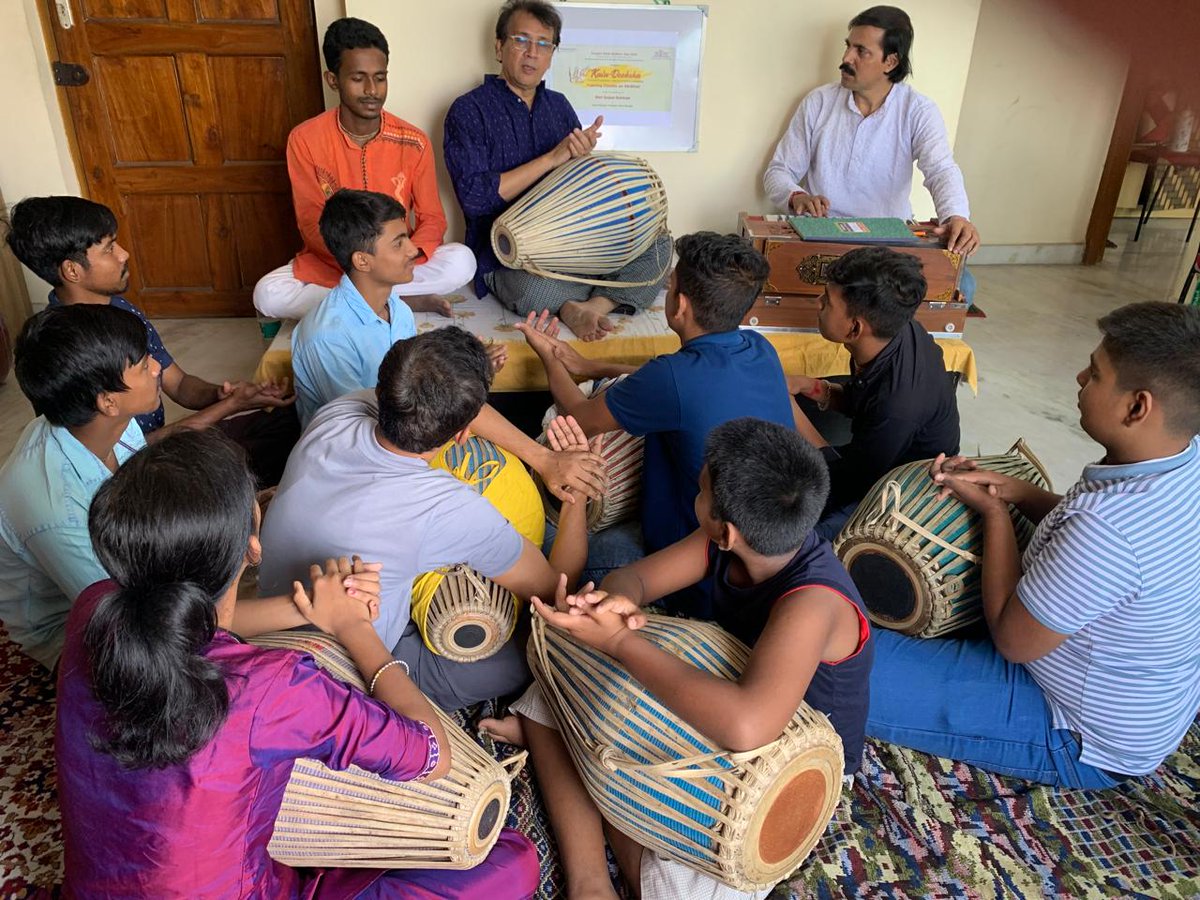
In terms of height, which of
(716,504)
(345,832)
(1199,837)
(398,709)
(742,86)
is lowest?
(1199,837)

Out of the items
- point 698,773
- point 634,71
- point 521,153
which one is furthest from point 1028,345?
point 698,773

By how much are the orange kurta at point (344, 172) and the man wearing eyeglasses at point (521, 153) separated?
0.15 m

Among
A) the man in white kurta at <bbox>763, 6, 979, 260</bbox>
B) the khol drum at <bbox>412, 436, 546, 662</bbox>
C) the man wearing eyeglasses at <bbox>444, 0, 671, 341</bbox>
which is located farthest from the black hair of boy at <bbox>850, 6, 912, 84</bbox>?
the khol drum at <bbox>412, 436, 546, 662</bbox>

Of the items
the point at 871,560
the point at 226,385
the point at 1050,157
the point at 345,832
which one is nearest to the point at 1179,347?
the point at 871,560

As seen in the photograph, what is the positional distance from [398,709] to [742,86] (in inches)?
140

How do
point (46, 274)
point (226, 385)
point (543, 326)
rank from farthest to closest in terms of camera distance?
point (543, 326) → point (226, 385) → point (46, 274)

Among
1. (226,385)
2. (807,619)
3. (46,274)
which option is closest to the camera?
(807,619)

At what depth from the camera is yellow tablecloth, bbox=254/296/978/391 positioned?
3.43 metres

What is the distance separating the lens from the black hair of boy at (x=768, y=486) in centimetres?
175

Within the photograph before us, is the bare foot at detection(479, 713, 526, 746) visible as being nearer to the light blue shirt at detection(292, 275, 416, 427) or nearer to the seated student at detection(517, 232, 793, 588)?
the seated student at detection(517, 232, 793, 588)

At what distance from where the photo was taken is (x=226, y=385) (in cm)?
303

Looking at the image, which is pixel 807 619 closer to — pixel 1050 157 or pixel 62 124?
pixel 62 124

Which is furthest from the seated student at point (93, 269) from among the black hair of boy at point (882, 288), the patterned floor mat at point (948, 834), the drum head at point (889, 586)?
the black hair of boy at point (882, 288)

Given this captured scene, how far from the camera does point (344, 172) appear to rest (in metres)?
3.69
